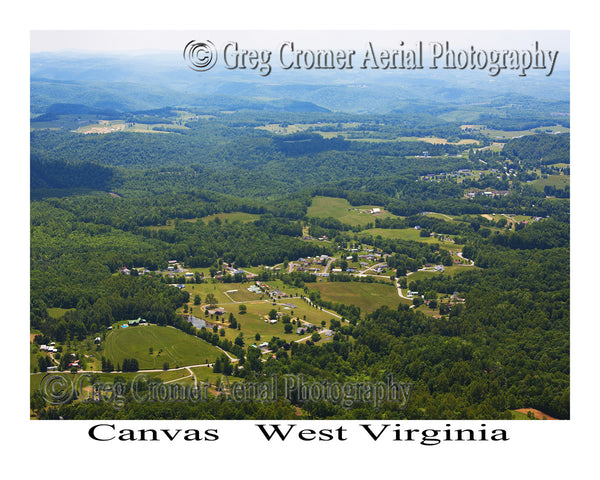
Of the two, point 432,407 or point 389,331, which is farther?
point 389,331

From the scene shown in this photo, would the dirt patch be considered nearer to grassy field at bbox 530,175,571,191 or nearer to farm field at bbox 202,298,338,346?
farm field at bbox 202,298,338,346

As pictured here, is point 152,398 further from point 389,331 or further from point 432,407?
point 389,331

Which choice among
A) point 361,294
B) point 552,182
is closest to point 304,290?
point 361,294

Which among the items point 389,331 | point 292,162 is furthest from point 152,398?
point 292,162

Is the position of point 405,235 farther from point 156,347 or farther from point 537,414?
point 537,414

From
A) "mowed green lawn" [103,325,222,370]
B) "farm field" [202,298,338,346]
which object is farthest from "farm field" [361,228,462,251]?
"mowed green lawn" [103,325,222,370]

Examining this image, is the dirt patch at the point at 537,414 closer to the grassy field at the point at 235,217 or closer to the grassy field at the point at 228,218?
the grassy field at the point at 228,218

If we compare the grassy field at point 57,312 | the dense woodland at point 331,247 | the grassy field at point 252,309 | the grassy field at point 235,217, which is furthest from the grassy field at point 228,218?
the grassy field at point 57,312
